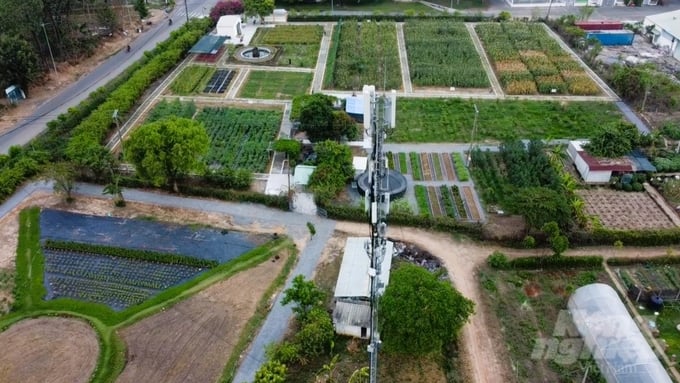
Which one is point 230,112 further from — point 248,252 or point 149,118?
point 248,252

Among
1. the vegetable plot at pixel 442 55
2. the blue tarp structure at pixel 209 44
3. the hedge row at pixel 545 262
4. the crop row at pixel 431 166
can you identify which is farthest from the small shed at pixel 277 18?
the hedge row at pixel 545 262

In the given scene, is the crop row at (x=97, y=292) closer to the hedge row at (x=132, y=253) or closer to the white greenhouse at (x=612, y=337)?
the hedge row at (x=132, y=253)

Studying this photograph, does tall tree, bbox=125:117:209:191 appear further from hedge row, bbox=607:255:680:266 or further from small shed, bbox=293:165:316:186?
hedge row, bbox=607:255:680:266

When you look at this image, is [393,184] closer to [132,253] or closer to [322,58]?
[132,253]

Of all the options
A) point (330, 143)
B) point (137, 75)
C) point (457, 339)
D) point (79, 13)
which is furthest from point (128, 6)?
point (457, 339)

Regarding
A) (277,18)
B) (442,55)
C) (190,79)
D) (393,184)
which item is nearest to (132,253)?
(393,184)

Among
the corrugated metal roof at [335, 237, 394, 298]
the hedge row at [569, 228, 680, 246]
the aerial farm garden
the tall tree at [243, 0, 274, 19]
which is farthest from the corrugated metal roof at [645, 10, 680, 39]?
the aerial farm garden

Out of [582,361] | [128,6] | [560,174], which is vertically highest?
[128,6]
